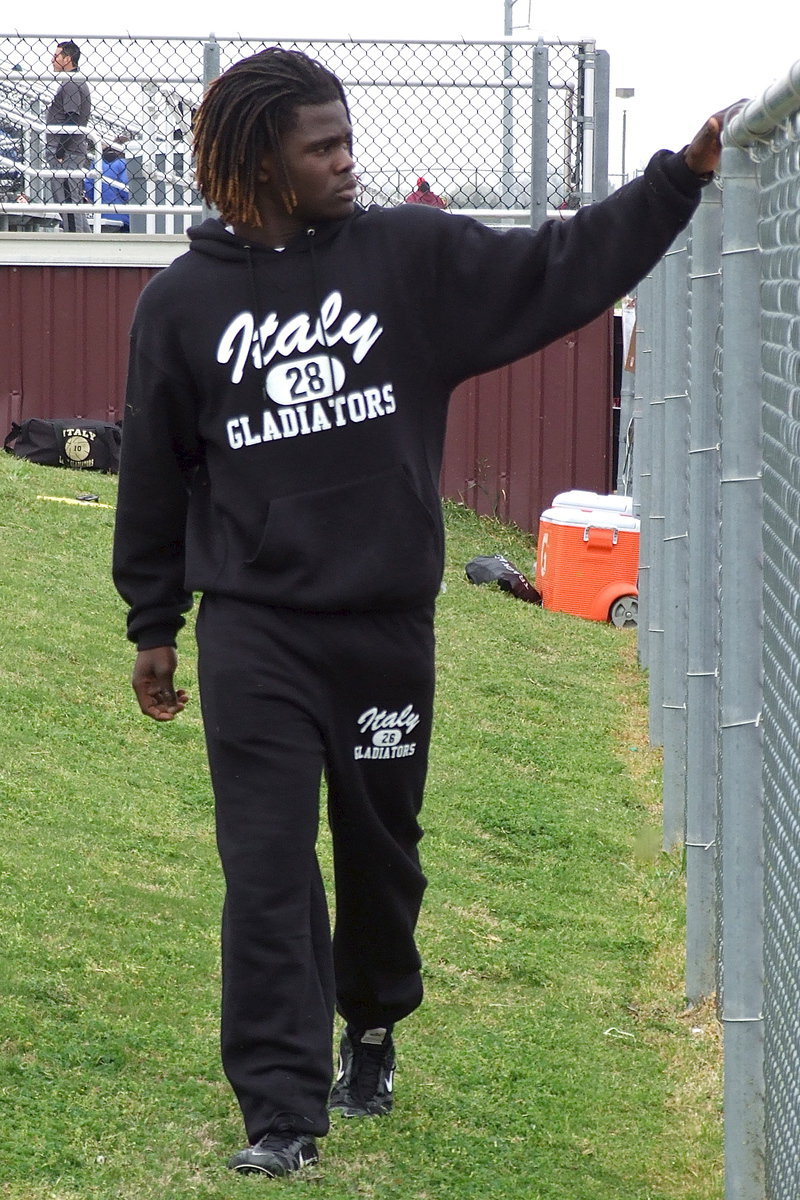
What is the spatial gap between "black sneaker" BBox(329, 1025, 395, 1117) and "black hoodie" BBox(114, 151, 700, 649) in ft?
3.24

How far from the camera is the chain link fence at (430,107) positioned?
1139 centimetres

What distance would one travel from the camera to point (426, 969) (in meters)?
4.45

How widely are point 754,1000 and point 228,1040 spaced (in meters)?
0.98

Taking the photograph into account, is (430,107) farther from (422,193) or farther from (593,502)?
(593,502)

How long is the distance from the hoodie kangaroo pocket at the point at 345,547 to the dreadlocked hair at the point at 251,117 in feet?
1.82

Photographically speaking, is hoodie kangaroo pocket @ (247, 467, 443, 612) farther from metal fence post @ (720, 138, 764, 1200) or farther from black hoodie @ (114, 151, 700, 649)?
metal fence post @ (720, 138, 764, 1200)

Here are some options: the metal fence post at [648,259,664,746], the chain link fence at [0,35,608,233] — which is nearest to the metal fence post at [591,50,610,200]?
the chain link fence at [0,35,608,233]

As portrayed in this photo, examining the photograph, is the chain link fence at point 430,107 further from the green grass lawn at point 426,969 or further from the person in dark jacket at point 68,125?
the green grass lawn at point 426,969

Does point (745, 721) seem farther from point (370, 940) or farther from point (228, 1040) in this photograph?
point (228, 1040)

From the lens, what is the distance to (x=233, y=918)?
121 inches

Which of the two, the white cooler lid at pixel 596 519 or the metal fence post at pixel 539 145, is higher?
the metal fence post at pixel 539 145

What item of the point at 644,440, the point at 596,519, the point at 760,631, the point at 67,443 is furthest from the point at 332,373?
the point at 67,443

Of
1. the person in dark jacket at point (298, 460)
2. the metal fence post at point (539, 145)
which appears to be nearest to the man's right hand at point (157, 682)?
the person in dark jacket at point (298, 460)

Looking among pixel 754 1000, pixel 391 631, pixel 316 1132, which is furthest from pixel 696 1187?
pixel 391 631
